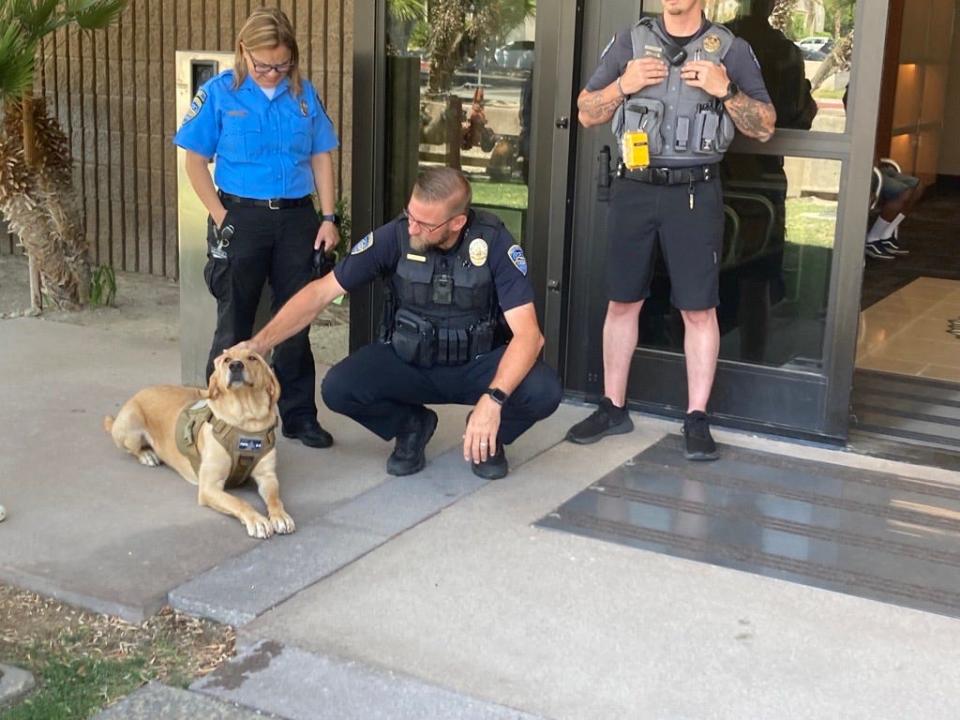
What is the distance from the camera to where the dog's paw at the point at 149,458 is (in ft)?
16.1

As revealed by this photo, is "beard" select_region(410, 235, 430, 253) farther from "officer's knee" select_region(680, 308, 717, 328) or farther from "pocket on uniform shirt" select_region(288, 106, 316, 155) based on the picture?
"officer's knee" select_region(680, 308, 717, 328)

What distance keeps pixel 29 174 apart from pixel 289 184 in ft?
8.76

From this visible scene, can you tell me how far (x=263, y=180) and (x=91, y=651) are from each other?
213 centimetres

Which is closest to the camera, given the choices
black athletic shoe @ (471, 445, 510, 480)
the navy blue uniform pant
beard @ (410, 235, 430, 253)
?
beard @ (410, 235, 430, 253)

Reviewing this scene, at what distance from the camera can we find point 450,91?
5953 millimetres

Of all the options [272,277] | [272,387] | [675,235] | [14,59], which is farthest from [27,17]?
[675,235]

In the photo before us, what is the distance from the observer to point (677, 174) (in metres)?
4.98

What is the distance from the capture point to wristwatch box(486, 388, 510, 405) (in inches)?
167

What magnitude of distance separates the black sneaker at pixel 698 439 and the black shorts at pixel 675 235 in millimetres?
443

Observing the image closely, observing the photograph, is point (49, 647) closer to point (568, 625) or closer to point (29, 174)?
point (568, 625)

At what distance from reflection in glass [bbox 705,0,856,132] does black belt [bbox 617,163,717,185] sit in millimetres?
433

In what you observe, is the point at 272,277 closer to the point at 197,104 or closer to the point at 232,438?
the point at 197,104

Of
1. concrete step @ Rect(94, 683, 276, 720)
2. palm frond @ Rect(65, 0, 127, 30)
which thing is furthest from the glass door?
concrete step @ Rect(94, 683, 276, 720)

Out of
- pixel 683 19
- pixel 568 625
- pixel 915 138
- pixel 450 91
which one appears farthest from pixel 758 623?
pixel 915 138
